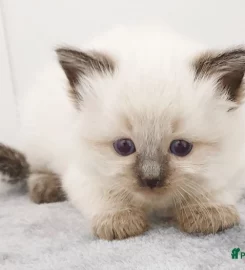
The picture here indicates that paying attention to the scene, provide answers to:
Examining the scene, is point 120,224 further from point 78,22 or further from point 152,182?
point 78,22

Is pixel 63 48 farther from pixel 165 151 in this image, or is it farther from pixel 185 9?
pixel 185 9

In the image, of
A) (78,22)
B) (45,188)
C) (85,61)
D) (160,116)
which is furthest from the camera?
(78,22)

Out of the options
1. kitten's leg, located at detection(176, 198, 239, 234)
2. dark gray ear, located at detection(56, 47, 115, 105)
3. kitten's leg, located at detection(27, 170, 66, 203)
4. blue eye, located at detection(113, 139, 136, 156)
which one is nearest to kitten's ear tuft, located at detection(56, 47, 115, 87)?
dark gray ear, located at detection(56, 47, 115, 105)

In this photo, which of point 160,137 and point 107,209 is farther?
point 107,209

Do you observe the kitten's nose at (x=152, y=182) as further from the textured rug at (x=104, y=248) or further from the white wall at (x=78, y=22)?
the white wall at (x=78, y=22)

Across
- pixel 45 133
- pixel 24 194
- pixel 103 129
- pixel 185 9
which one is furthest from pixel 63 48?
pixel 185 9

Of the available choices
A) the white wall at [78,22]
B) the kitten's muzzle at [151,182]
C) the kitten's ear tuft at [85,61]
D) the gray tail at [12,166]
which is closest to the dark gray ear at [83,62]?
the kitten's ear tuft at [85,61]

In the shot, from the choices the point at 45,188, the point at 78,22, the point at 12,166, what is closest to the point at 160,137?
the point at 45,188
